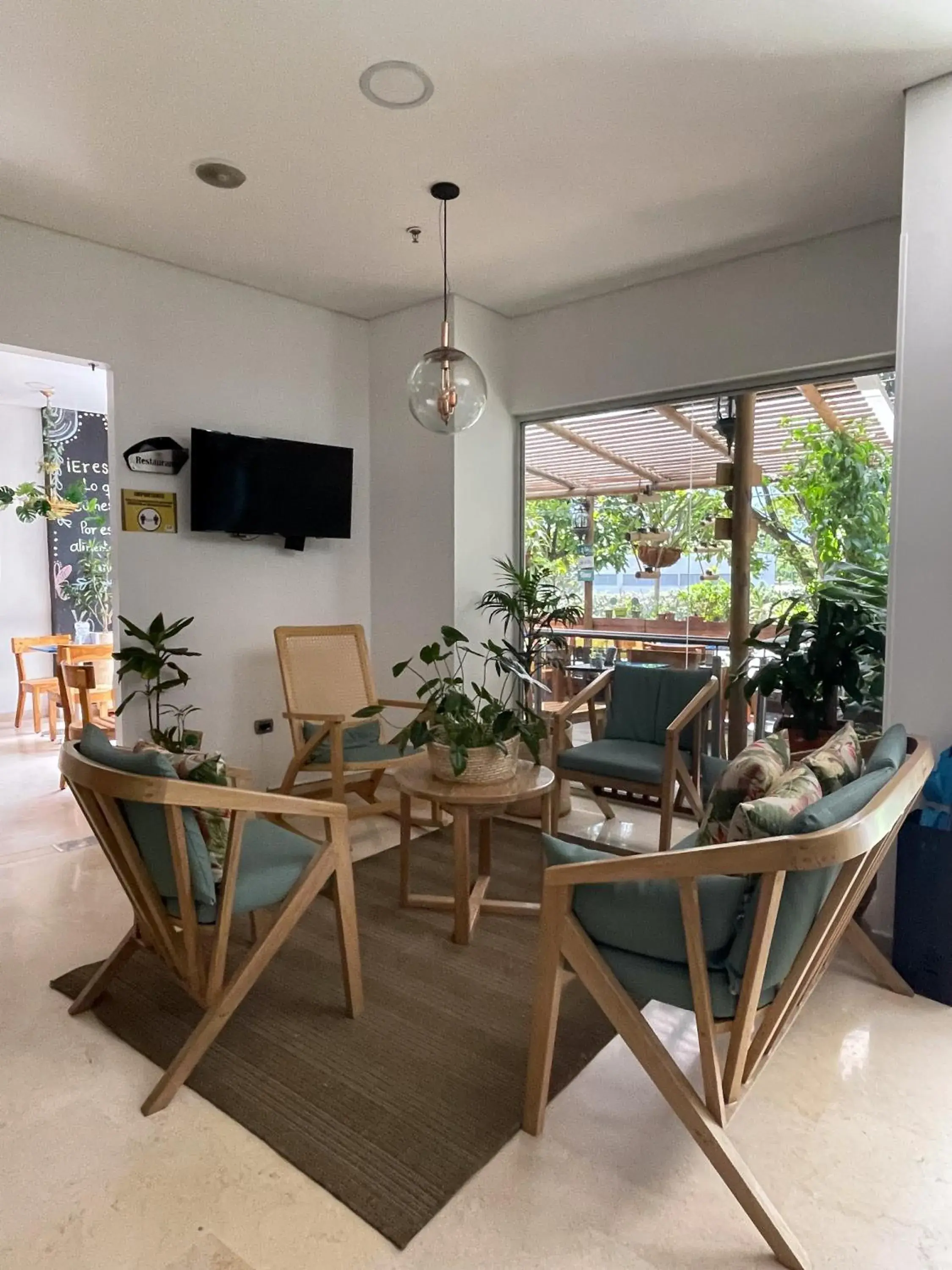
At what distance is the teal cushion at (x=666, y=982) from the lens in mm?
1645

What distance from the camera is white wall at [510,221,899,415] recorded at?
348cm

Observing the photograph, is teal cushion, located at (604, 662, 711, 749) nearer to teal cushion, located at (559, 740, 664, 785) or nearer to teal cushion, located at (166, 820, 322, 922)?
teal cushion, located at (559, 740, 664, 785)

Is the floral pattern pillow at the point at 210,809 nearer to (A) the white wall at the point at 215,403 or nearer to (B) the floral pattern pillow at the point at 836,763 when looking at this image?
(B) the floral pattern pillow at the point at 836,763

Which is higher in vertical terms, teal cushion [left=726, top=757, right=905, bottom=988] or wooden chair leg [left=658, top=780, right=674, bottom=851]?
teal cushion [left=726, top=757, right=905, bottom=988]

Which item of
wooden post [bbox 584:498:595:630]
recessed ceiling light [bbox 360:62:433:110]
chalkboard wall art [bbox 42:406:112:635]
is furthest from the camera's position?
chalkboard wall art [bbox 42:406:112:635]

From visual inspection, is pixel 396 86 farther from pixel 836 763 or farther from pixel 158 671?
pixel 158 671

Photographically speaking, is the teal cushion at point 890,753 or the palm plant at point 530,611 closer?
the teal cushion at point 890,753

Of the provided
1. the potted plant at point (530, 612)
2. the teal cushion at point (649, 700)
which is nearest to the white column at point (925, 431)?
the teal cushion at point (649, 700)

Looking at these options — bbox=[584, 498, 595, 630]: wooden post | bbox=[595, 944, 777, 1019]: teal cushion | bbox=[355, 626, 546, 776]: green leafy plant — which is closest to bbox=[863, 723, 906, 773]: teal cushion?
bbox=[595, 944, 777, 1019]: teal cushion

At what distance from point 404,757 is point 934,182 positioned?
2.96m

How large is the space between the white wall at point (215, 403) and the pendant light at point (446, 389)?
62.3 inches

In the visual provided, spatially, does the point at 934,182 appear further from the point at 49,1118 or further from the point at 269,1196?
the point at 49,1118

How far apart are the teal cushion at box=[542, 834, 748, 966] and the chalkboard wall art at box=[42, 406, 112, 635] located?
6.52 metres

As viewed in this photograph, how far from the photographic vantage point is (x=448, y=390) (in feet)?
9.79
